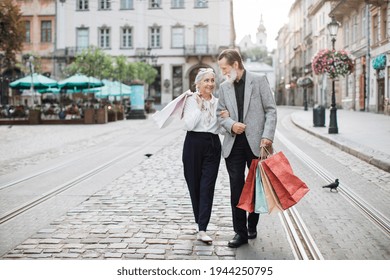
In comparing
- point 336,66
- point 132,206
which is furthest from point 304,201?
point 336,66

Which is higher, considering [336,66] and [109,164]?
[336,66]

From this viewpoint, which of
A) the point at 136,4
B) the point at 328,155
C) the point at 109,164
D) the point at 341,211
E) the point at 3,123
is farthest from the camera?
the point at 3,123

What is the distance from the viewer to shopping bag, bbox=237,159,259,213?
400cm

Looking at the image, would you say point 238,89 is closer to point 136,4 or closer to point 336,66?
point 136,4

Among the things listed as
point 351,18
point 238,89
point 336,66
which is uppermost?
point 351,18

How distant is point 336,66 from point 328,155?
6.30 meters

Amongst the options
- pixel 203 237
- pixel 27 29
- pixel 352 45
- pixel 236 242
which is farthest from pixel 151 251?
pixel 352 45

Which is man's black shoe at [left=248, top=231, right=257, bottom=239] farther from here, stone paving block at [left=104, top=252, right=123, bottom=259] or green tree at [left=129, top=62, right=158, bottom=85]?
green tree at [left=129, top=62, right=158, bottom=85]

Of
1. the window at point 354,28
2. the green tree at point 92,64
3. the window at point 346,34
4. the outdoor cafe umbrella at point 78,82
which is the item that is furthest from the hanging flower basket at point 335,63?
the window at point 346,34

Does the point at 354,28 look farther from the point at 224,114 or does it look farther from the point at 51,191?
the point at 224,114

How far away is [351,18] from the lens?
1286 inches

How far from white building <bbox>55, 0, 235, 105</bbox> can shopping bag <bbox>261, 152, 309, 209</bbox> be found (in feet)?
11.8

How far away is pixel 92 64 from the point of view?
27.9m

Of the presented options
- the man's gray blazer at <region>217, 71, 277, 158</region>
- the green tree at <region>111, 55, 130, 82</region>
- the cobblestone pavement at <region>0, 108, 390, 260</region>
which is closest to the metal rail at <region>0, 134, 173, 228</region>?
the cobblestone pavement at <region>0, 108, 390, 260</region>
